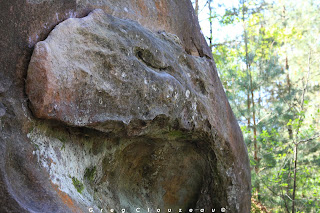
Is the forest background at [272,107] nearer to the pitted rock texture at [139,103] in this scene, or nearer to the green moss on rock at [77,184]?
the pitted rock texture at [139,103]

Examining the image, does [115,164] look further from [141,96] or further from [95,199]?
[141,96]

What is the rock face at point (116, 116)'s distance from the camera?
2.29 metres

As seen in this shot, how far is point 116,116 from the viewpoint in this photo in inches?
110

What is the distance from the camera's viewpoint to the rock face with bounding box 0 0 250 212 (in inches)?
90.0

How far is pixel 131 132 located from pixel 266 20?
12607 mm

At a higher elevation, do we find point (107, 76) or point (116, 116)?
point (107, 76)

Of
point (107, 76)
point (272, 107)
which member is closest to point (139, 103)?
point (107, 76)

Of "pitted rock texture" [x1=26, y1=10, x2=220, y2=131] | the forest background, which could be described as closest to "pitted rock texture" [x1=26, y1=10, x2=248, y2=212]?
"pitted rock texture" [x1=26, y1=10, x2=220, y2=131]

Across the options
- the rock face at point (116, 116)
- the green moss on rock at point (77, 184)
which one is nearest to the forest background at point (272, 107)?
the rock face at point (116, 116)

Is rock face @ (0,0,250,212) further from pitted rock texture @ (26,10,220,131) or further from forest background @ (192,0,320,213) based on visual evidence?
forest background @ (192,0,320,213)

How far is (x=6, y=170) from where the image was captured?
206cm

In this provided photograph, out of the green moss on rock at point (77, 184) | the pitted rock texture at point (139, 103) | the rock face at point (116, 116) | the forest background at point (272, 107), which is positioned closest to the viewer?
the rock face at point (116, 116)

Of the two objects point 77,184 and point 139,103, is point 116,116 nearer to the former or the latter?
point 139,103

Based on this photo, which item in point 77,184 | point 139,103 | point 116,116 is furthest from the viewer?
point 139,103
